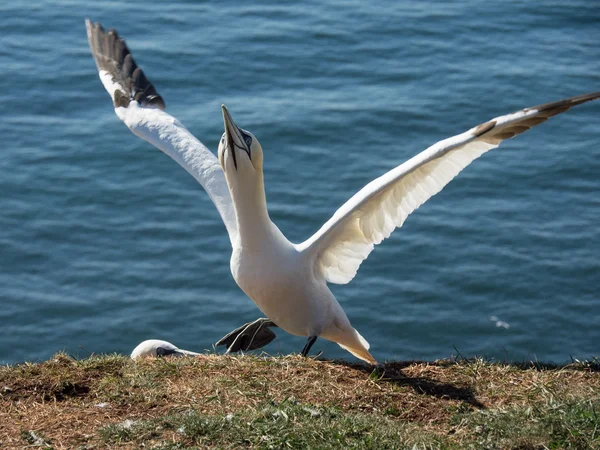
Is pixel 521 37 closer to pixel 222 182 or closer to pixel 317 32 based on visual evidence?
pixel 317 32

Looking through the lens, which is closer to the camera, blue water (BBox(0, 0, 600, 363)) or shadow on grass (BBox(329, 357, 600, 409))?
shadow on grass (BBox(329, 357, 600, 409))

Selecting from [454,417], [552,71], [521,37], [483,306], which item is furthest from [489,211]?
[454,417]

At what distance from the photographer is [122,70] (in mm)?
10094

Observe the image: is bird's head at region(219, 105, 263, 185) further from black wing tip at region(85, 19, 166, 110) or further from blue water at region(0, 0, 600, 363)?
blue water at region(0, 0, 600, 363)

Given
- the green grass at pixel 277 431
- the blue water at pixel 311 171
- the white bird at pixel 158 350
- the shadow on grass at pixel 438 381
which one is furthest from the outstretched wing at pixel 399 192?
the blue water at pixel 311 171

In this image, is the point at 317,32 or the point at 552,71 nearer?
the point at 552,71

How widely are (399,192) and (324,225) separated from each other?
1.94 ft

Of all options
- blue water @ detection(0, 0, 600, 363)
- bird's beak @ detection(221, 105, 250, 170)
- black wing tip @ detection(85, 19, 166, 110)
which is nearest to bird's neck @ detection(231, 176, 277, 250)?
bird's beak @ detection(221, 105, 250, 170)

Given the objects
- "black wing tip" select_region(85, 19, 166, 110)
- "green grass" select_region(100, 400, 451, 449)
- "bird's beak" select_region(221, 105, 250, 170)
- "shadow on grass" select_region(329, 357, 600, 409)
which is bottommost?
"shadow on grass" select_region(329, 357, 600, 409)

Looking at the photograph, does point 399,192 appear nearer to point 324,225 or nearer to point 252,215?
point 324,225

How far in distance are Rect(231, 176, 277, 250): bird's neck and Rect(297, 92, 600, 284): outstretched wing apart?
389 millimetres

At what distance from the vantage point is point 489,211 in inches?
539

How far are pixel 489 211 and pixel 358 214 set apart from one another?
656 centimetres

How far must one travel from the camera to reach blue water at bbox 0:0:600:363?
1236 cm
